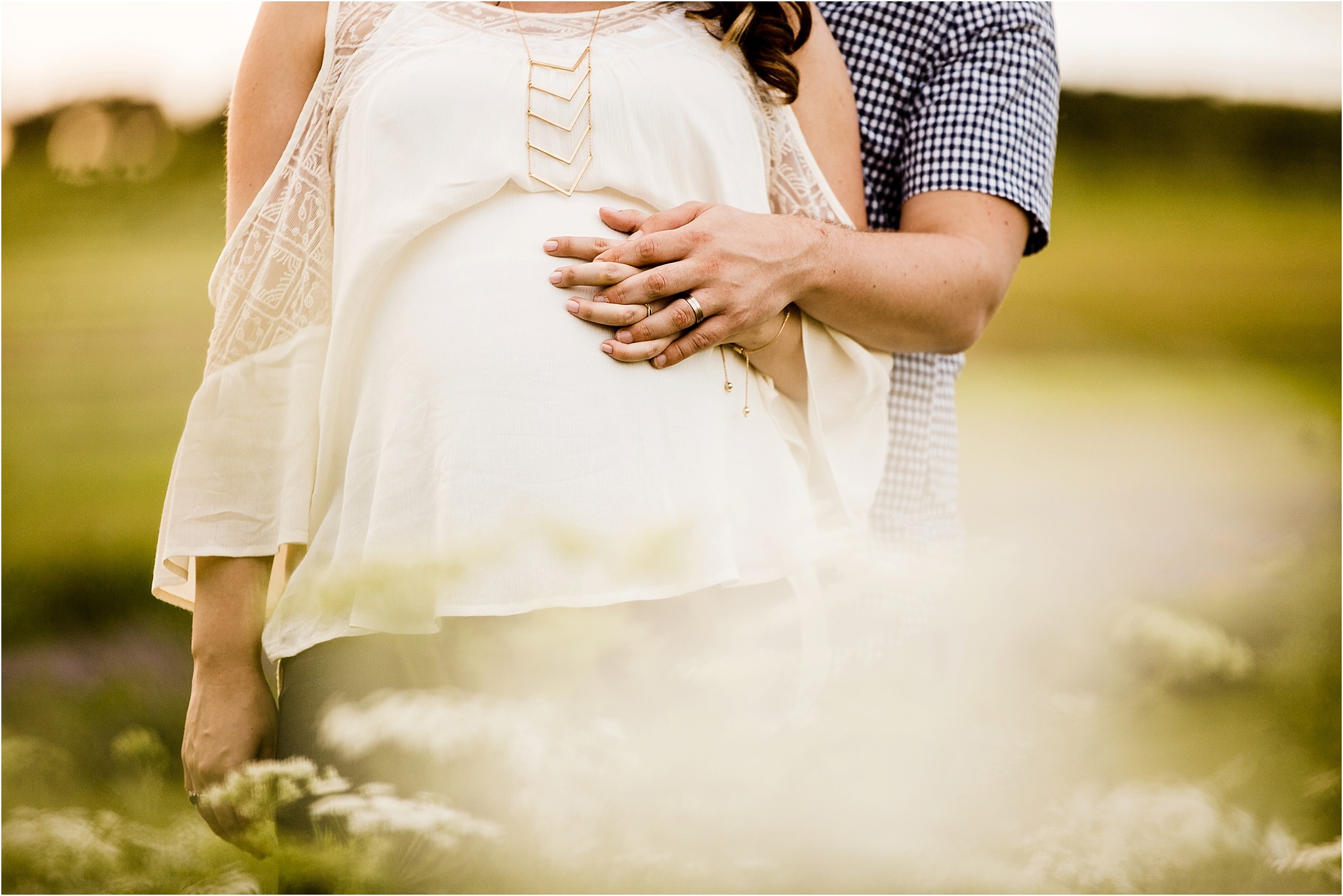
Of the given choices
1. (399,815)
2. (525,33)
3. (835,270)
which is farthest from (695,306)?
(399,815)

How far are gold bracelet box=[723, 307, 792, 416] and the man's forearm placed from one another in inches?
0.7

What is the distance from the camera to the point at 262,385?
590mm

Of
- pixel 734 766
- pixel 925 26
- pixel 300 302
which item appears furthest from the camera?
pixel 925 26

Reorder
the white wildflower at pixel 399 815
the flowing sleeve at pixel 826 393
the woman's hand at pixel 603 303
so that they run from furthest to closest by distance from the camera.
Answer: the flowing sleeve at pixel 826 393 < the woman's hand at pixel 603 303 < the white wildflower at pixel 399 815

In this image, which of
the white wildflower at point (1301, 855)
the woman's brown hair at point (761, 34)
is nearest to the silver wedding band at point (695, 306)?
the woman's brown hair at point (761, 34)

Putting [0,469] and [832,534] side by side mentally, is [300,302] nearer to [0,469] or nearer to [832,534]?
[0,469]

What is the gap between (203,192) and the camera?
621 mm

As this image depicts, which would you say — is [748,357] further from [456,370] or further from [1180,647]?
[1180,647]

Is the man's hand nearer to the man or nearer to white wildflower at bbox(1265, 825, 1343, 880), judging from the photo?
the man

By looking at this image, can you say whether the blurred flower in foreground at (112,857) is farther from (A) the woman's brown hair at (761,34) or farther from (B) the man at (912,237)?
(A) the woman's brown hair at (761,34)


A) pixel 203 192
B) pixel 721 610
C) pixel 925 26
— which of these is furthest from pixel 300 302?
pixel 925 26

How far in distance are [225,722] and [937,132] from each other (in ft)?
2.34

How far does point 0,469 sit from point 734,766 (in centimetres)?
51

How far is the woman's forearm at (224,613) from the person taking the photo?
0.60 m
